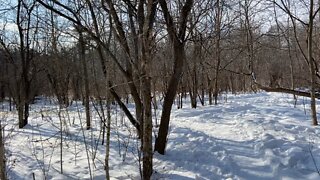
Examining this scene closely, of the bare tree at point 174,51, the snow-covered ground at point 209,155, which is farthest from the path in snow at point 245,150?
the bare tree at point 174,51

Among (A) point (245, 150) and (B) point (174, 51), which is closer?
(B) point (174, 51)

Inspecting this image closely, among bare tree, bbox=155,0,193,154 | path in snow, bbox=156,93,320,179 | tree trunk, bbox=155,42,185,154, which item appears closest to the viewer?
path in snow, bbox=156,93,320,179

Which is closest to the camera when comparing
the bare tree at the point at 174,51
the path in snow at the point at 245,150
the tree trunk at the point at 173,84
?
the path in snow at the point at 245,150

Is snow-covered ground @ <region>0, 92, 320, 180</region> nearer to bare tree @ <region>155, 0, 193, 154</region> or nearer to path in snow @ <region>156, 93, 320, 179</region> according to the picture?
path in snow @ <region>156, 93, 320, 179</region>

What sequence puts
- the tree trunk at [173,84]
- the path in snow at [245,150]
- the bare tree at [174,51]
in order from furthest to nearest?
the tree trunk at [173,84] → the bare tree at [174,51] → the path in snow at [245,150]

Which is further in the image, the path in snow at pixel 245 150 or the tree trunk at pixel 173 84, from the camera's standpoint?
the tree trunk at pixel 173 84

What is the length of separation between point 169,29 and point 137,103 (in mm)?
1784

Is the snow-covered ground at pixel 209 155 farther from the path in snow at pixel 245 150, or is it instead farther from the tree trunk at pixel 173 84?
the tree trunk at pixel 173 84

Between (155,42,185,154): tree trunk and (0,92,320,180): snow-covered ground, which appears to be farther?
(155,42,185,154): tree trunk

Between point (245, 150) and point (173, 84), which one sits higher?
point (173, 84)

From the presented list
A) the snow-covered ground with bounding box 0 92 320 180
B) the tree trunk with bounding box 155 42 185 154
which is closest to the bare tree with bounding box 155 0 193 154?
the tree trunk with bounding box 155 42 185 154

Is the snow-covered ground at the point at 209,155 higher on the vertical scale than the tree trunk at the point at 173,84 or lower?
lower

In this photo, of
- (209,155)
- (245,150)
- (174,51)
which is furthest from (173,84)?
(245,150)

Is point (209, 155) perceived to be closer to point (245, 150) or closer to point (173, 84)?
point (245, 150)
